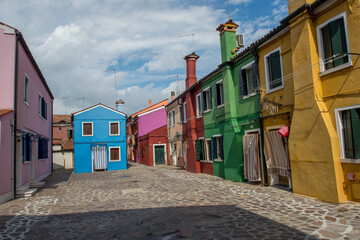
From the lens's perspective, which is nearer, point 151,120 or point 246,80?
point 246,80

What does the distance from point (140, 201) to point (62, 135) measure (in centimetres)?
3798

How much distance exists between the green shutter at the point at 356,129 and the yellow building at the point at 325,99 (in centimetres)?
2

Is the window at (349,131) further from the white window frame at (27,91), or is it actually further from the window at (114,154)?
the window at (114,154)

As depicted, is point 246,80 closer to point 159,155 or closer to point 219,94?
point 219,94

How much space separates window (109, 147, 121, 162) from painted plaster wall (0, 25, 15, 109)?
15.1m

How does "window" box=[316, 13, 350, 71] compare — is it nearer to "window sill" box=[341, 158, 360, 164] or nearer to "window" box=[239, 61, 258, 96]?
"window sill" box=[341, 158, 360, 164]

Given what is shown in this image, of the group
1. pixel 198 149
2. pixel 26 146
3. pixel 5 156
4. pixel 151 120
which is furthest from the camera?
pixel 151 120

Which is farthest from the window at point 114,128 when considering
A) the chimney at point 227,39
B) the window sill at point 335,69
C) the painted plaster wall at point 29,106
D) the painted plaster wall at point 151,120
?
the window sill at point 335,69

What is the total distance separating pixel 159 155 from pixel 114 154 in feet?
16.2

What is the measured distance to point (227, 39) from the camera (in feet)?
45.6

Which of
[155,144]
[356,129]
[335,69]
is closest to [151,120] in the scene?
[155,144]

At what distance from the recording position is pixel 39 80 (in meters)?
16.1

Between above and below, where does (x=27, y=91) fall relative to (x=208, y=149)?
above

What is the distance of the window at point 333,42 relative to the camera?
7402 mm
